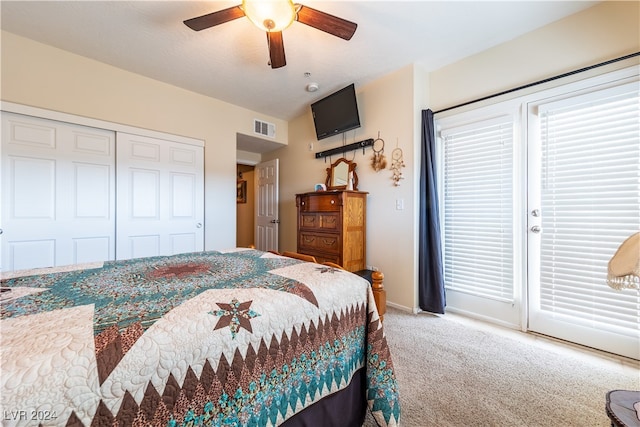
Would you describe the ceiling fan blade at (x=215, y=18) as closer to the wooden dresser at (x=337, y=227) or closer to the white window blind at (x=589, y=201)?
the wooden dresser at (x=337, y=227)

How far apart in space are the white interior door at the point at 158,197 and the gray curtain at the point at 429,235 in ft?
9.03

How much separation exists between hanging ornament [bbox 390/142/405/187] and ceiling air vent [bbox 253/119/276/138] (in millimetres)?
2099

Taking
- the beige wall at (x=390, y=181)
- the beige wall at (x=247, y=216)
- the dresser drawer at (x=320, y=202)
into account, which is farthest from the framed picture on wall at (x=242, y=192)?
the beige wall at (x=390, y=181)

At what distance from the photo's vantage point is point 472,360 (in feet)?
5.82

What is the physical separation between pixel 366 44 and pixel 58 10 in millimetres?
2508

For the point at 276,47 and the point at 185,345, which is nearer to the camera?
the point at 185,345

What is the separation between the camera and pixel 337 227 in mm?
2857

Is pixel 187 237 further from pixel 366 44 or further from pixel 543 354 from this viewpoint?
pixel 543 354

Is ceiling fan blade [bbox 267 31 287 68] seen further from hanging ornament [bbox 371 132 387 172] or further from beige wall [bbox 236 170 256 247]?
beige wall [bbox 236 170 256 247]

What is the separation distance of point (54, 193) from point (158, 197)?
0.87m

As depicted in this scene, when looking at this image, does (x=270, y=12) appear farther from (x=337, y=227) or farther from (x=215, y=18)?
(x=337, y=227)

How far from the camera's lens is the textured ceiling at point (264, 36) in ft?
6.40

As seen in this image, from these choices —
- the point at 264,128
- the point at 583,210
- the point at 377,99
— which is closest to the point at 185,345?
the point at 583,210

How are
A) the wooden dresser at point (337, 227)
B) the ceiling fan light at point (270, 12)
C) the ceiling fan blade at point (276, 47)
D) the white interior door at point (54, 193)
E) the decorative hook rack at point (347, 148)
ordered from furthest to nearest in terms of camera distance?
the decorative hook rack at point (347, 148) → the wooden dresser at point (337, 227) → the white interior door at point (54, 193) → the ceiling fan blade at point (276, 47) → the ceiling fan light at point (270, 12)
